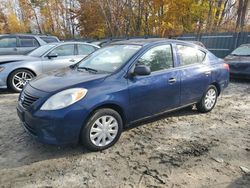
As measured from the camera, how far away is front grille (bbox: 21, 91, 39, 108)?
3224 mm

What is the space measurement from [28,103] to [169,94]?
2.25 metres

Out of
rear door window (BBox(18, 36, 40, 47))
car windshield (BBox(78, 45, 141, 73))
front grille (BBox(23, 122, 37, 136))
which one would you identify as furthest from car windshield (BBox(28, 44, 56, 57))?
front grille (BBox(23, 122, 37, 136))

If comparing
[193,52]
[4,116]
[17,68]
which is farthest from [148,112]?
[17,68]

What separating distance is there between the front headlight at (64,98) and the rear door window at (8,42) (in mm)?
8304

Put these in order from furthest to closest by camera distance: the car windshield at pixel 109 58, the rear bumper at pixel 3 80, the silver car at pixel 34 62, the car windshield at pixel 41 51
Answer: the car windshield at pixel 41 51 < the silver car at pixel 34 62 < the rear bumper at pixel 3 80 < the car windshield at pixel 109 58

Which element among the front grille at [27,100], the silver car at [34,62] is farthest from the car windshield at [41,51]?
the front grille at [27,100]

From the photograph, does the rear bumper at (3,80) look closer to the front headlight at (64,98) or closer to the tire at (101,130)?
the front headlight at (64,98)

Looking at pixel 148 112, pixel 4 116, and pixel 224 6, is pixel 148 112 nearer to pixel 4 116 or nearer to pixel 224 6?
pixel 4 116

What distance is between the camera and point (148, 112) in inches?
155

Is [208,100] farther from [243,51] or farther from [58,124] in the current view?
[243,51]

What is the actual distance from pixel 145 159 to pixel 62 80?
1.62m

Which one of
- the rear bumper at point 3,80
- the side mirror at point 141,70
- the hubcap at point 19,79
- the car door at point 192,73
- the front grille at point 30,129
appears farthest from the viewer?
the hubcap at point 19,79

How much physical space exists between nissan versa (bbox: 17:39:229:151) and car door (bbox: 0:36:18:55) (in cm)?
696

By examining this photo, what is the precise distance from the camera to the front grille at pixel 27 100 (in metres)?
3.22
